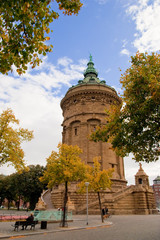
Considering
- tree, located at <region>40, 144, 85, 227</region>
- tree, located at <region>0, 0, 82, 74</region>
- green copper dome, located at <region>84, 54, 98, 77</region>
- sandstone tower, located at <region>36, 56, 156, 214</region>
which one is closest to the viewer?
tree, located at <region>0, 0, 82, 74</region>

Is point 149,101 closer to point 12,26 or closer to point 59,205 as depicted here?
point 12,26

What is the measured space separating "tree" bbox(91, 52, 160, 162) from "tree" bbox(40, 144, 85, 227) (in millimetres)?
5329

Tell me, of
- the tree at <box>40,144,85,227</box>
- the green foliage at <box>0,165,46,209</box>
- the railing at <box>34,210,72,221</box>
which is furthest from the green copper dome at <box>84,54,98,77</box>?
the railing at <box>34,210,72,221</box>

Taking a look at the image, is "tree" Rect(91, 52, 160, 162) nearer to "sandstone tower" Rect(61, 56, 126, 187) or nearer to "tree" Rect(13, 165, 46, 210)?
"sandstone tower" Rect(61, 56, 126, 187)

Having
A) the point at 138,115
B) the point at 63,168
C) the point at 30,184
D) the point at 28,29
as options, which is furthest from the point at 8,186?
the point at 28,29

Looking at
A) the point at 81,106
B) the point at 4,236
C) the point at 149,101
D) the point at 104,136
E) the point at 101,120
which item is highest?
the point at 81,106

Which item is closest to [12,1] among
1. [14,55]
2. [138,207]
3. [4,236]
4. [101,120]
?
[14,55]

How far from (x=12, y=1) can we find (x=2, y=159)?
12.8 m

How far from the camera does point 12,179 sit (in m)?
51.3

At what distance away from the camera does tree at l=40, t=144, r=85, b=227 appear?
17.6 metres

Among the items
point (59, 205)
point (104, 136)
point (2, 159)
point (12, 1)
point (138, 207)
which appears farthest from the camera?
point (59, 205)

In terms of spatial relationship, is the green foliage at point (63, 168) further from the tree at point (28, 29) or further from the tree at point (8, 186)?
the tree at point (8, 186)

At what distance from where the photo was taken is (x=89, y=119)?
44000mm

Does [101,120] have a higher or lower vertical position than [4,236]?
higher
